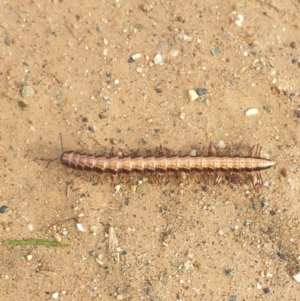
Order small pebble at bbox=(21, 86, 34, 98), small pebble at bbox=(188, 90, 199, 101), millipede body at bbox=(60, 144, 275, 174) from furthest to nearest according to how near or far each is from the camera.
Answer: small pebble at bbox=(188, 90, 199, 101) → small pebble at bbox=(21, 86, 34, 98) → millipede body at bbox=(60, 144, 275, 174)

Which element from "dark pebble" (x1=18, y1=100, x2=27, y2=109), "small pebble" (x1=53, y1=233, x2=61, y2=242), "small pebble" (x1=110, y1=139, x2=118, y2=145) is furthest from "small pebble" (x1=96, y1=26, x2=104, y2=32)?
"small pebble" (x1=53, y1=233, x2=61, y2=242)

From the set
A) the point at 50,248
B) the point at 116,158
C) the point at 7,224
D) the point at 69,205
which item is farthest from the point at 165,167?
the point at 7,224

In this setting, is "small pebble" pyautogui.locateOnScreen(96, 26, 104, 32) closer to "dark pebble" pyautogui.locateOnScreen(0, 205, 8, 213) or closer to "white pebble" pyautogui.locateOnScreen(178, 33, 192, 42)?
"white pebble" pyautogui.locateOnScreen(178, 33, 192, 42)

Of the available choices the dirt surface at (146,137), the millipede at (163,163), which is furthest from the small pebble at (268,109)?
the millipede at (163,163)

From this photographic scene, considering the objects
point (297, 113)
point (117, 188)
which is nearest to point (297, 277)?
point (297, 113)

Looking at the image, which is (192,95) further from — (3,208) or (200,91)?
(3,208)

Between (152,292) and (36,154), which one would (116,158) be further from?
Answer: (152,292)
